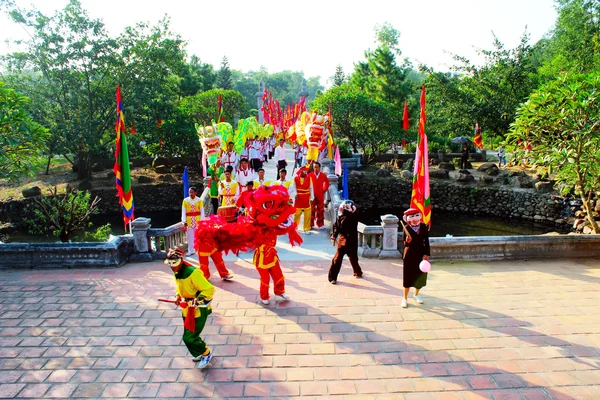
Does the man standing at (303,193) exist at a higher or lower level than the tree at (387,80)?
lower

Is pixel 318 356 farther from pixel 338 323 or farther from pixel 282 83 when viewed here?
pixel 282 83

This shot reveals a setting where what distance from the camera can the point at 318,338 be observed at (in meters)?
5.80

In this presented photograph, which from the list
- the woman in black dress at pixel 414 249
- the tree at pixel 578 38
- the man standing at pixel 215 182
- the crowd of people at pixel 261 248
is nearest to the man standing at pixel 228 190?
the crowd of people at pixel 261 248

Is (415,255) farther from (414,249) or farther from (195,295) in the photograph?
(195,295)

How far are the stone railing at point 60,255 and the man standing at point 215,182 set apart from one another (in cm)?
345

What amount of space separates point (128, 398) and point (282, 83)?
86.5 m

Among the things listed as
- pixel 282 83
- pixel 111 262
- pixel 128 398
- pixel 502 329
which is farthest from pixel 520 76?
pixel 282 83

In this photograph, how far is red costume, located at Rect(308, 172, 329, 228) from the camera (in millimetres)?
10602

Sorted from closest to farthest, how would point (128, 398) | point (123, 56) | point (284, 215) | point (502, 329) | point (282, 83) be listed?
point (128, 398) → point (502, 329) → point (284, 215) → point (123, 56) → point (282, 83)

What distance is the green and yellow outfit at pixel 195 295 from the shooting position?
5039 mm

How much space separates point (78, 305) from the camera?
6883 mm

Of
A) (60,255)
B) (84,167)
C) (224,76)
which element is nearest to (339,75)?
(224,76)

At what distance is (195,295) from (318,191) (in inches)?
234

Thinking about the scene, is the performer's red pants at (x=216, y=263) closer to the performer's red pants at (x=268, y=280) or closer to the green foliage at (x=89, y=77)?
the performer's red pants at (x=268, y=280)
